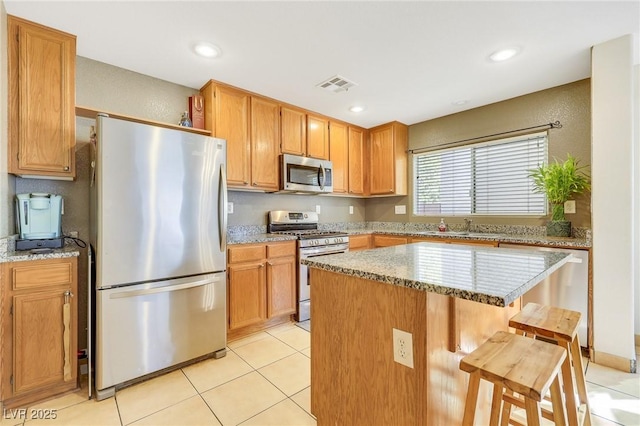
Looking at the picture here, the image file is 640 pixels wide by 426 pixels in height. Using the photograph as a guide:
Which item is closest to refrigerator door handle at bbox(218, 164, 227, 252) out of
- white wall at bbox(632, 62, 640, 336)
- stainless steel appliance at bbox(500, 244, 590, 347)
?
stainless steel appliance at bbox(500, 244, 590, 347)

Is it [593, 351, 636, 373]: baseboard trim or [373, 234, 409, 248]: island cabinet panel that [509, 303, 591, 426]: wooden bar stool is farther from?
[373, 234, 409, 248]: island cabinet panel

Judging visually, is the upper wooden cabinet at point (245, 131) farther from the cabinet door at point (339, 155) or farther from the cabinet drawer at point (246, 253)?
the cabinet door at point (339, 155)

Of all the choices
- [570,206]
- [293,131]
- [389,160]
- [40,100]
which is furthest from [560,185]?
[40,100]

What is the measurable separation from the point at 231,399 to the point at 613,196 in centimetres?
304

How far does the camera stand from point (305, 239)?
10.2ft

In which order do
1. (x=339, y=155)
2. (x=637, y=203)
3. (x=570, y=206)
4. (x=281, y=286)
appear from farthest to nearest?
1. (x=339, y=155)
2. (x=281, y=286)
3. (x=570, y=206)
4. (x=637, y=203)

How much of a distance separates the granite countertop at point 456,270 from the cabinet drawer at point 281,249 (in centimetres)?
145

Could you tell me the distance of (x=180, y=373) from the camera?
6.93ft

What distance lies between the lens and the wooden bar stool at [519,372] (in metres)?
0.90

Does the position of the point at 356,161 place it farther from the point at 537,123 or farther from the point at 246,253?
the point at 246,253

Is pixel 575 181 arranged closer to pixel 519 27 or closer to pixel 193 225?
pixel 519 27

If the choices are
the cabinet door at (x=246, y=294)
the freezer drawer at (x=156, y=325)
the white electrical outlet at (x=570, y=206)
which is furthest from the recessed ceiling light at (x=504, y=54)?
the freezer drawer at (x=156, y=325)

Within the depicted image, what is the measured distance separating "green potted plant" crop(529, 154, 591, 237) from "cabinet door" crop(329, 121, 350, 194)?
213 centimetres

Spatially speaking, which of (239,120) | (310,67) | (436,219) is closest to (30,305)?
(239,120)
